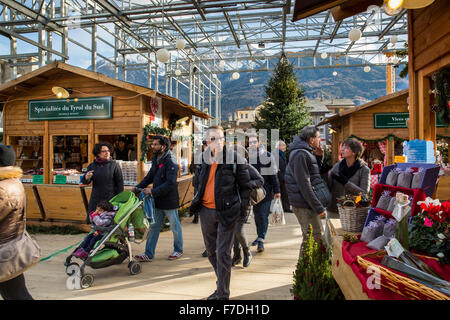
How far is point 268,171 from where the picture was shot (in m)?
4.64

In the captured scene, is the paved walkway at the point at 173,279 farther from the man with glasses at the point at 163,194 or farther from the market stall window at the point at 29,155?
the market stall window at the point at 29,155

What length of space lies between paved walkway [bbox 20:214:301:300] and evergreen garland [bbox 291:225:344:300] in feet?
2.39

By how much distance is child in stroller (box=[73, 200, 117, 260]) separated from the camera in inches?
136

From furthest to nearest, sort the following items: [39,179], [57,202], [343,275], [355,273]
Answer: [39,179], [57,202], [343,275], [355,273]

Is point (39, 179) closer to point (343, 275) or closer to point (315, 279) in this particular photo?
point (315, 279)

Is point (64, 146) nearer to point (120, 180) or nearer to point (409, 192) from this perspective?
point (120, 180)

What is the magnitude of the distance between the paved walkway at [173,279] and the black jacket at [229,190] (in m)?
0.98

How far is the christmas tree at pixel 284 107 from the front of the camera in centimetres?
1338

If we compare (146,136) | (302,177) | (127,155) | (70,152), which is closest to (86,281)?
(302,177)

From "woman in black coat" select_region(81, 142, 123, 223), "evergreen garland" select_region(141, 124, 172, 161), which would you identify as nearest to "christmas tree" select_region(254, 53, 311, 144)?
"evergreen garland" select_region(141, 124, 172, 161)

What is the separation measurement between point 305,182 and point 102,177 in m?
2.88

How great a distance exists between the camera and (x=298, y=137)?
3207 mm

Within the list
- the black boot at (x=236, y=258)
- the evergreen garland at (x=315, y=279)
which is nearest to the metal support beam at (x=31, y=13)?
the black boot at (x=236, y=258)

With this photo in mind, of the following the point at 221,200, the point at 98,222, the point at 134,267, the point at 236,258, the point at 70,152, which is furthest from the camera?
the point at 70,152
